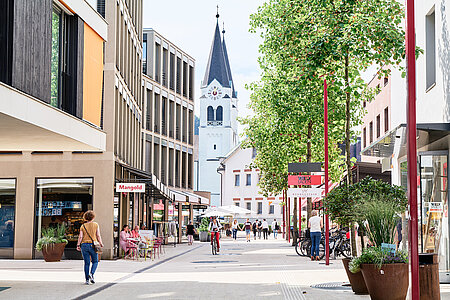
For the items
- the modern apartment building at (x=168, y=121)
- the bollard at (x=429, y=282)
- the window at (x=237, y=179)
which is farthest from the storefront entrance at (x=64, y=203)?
the window at (x=237, y=179)

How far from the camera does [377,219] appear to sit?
12344 millimetres

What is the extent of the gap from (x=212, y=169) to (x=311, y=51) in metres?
119

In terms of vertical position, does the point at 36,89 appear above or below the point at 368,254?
above

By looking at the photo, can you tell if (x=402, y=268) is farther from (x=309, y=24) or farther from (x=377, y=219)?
(x=309, y=24)

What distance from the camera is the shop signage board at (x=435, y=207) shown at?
51.8 feet

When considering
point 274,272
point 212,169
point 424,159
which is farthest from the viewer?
point 212,169

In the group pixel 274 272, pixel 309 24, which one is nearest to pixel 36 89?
pixel 309 24

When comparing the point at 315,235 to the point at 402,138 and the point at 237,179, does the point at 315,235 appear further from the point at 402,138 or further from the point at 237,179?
the point at 237,179

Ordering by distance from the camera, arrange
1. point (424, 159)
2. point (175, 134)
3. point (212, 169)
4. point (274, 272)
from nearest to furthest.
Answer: point (424, 159) → point (274, 272) → point (175, 134) → point (212, 169)

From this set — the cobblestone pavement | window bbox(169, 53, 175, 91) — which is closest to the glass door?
the cobblestone pavement

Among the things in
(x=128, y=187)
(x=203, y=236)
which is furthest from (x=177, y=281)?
(x=203, y=236)

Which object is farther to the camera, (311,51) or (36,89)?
(36,89)

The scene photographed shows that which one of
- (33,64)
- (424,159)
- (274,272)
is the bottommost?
(274,272)

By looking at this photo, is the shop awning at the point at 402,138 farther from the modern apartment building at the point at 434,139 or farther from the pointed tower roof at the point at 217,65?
the pointed tower roof at the point at 217,65
